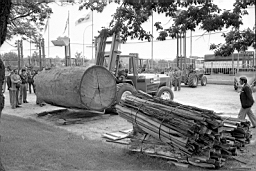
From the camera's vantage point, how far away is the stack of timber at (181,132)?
233 inches

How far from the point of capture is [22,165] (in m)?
5.19

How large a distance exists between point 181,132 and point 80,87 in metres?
5.03

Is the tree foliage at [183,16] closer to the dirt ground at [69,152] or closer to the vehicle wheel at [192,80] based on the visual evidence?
the dirt ground at [69,152]

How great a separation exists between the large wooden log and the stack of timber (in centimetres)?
336

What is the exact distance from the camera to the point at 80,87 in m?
10.1

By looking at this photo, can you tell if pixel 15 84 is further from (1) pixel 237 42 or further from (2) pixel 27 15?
(1) pixel 237 42

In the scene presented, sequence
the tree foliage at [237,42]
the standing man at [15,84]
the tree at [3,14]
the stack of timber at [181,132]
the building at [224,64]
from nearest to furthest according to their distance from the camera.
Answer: the tree at [3,14], the tree foliage at [237,42], the stack of timber at [181,132], the standing man at [15,84], the building at [224,64]

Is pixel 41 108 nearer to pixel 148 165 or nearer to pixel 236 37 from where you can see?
pixel 148 165

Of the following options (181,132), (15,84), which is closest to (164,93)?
(15,84)

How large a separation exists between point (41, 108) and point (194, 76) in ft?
51.7

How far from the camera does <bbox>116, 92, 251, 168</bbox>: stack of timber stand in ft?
19.4

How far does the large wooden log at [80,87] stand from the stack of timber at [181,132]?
11.0 feet

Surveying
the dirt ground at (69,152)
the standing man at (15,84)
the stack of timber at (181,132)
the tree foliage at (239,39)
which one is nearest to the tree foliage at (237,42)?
the tree foliage at (239,39)

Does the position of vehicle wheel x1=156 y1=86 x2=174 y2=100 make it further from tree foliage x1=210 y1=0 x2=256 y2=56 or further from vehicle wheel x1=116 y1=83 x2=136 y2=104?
tree foliage x1=210 y1=0 x2=256 y2=56
